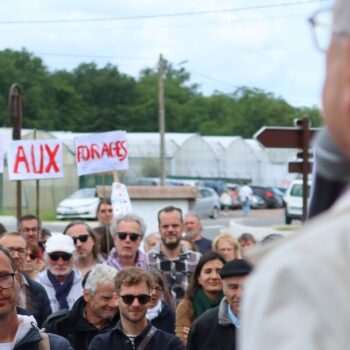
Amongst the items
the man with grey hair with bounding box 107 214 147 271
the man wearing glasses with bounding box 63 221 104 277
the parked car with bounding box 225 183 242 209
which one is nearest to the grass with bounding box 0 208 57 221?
the parked car with bounding box 225 183 242 209

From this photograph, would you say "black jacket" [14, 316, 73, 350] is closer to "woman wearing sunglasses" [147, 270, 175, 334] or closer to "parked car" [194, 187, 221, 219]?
"woman wearing sunglasses" [147, 270, 175, 334]

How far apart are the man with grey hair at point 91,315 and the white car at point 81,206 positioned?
31.1 metres

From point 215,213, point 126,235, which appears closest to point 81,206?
point 215,213

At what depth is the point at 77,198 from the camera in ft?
134

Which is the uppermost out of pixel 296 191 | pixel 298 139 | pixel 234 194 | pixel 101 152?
pixel 298 139

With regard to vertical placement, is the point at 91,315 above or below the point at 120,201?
below

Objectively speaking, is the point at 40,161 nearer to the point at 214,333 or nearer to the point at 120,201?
the point at 120,201

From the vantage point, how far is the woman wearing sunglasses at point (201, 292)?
7.98m

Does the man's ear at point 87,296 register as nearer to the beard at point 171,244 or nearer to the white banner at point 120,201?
the beard at point 171,244

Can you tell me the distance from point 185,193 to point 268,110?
8794cm

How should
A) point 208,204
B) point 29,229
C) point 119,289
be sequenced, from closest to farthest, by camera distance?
point 119,289 → point 29,229 → point 208,204

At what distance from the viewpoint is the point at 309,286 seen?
1199 mm

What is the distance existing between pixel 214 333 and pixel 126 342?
1.83ft

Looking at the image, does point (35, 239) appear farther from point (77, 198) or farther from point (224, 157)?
point (224, 157)
